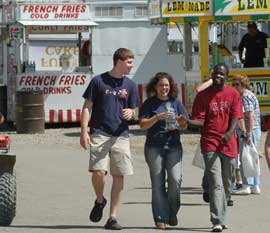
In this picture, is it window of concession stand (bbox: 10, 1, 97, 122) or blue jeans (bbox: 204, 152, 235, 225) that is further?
window of concession stand (bbox: 10, 1, 97, 122)

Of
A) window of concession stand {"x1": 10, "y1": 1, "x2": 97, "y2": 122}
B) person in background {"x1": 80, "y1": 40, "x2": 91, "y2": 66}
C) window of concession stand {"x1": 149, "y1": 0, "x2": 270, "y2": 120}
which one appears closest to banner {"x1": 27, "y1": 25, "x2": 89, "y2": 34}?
window of concession stand {"x1": 10, "y1": 1, "x2": 97, "y2": 122}

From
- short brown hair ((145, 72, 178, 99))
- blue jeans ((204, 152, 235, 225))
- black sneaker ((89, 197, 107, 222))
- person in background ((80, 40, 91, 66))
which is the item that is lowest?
black sneaker ((89, 197, 107, 222))

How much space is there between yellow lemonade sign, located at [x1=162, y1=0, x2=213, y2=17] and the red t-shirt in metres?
10.4

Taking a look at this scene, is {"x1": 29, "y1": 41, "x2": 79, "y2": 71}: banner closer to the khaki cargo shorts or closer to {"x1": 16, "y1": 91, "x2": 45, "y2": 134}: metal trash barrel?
{"x1": 16, "y1": 91, "x2": 45, "y2": 134}: metal trash barrel

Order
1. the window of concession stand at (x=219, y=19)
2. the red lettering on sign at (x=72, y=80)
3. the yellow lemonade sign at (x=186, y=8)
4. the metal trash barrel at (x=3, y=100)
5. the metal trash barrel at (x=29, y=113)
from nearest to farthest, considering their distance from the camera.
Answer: the window of concession stand at (x=219, y=19)
the yellow lemonade sign at (x=186, y=8)
the metal trash barrel at (x=29, y=113)
the red lettering on sign at (x=72, y=80)
the metal trash barrel at (x=3, y=100)

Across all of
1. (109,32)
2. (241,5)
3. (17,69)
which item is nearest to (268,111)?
(241,5)

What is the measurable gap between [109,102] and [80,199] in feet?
9.40

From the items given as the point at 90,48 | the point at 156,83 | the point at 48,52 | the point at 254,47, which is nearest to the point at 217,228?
the point at 156,83

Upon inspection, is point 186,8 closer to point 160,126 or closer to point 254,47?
point 254,47

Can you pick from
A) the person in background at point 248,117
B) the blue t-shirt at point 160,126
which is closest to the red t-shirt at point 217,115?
the blue t-shirt at point 160,126

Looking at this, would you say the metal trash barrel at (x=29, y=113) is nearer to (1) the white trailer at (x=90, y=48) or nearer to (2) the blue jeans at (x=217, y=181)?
(1) the white trailer at (x=90, y=48)

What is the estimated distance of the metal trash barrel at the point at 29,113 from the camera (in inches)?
822

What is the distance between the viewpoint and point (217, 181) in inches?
374

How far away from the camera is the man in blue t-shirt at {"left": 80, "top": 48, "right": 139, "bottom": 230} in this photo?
9586 millimetres
